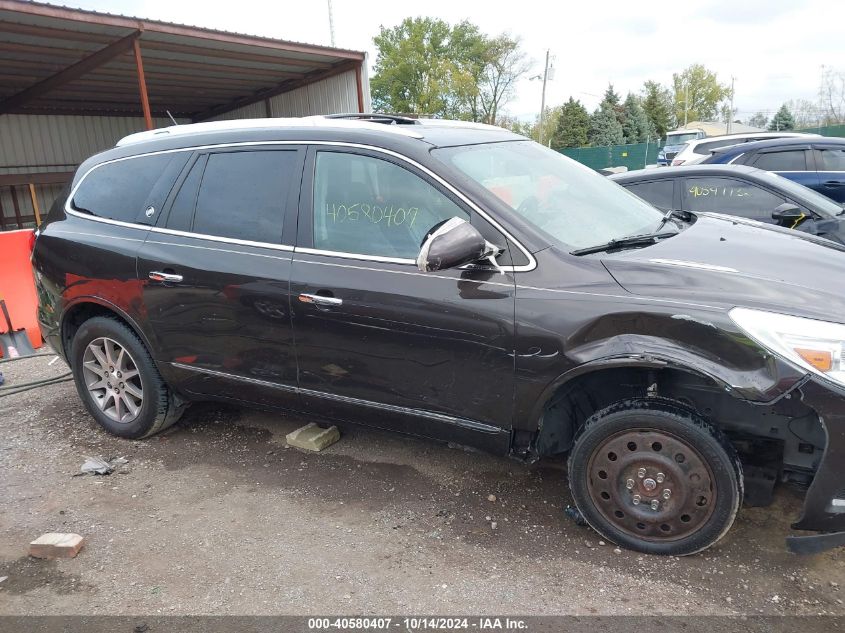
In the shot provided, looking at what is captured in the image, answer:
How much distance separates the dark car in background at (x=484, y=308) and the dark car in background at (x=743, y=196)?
2.33 metres

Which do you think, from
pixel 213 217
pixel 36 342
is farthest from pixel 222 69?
pixel 213 217

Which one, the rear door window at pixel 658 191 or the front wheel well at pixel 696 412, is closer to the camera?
the front wheel well at pixel 696 412

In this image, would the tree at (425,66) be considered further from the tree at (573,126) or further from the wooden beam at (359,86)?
the wooden beam at (359,86)

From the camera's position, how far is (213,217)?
3695mm

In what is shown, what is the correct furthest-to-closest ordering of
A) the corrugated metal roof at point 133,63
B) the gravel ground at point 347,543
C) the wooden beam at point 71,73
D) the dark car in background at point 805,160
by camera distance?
the wooden beam at point 71,73, the corrugated metal roof at point 133,63, the dark car in background at point 805,160, the gravel ground at point 347,543

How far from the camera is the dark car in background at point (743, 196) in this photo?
17.8 feet

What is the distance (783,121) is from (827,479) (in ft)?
207

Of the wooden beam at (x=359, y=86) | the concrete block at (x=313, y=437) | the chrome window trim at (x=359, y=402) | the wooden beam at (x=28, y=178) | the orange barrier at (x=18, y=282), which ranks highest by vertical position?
the wooden beam at (x=359, y=86)

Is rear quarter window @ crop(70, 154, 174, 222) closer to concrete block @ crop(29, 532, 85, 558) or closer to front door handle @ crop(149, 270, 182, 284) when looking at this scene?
front door handle @ crop(149, 270, 182, 284)

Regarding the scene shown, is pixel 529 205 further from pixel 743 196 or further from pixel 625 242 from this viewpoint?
pixel 743 196

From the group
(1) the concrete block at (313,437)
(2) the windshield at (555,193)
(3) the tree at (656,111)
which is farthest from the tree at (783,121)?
(1) the concrete block at (313,437)

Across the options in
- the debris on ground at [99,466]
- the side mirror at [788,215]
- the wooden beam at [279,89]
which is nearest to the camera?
the debris on ground at [99,466]

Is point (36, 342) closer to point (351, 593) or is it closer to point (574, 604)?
point (351, 593)

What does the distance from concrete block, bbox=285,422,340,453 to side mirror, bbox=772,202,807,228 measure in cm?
402
